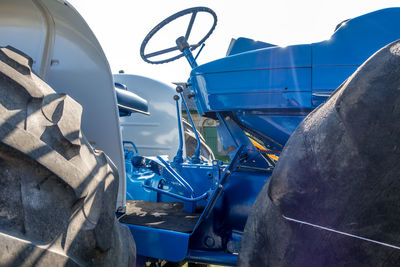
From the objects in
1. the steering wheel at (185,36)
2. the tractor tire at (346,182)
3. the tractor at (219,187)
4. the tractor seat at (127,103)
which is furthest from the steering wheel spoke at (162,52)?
the tractor tire at (346,182)

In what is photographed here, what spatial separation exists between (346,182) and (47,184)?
2.38ft

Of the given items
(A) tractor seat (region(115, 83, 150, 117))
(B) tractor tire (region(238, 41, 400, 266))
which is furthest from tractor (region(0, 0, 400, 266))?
(A) tractor seat (region(115, 83, 150, 117))

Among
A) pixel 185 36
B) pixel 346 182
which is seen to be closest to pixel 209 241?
pixel 346 182

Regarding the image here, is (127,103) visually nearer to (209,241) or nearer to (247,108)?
(247,108)

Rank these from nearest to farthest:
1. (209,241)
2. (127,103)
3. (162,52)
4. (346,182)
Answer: (346,182) → (209,241) → (127,103) → (162,52)

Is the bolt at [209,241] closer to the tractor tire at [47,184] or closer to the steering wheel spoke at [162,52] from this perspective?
the tractor tire at [47,184]

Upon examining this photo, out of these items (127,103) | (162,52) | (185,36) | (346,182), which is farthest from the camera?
(162,52)

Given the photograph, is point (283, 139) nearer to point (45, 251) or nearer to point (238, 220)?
point (238, 220)

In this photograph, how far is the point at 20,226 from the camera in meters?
0.69

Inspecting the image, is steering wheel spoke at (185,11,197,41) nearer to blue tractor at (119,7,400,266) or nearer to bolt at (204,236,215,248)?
blue tractor at (119,7,400,266)

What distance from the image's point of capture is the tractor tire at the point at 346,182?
73 cm

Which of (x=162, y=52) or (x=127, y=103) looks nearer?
(x=127, y=103)

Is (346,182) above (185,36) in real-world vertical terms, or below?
below

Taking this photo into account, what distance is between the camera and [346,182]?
0.76m
